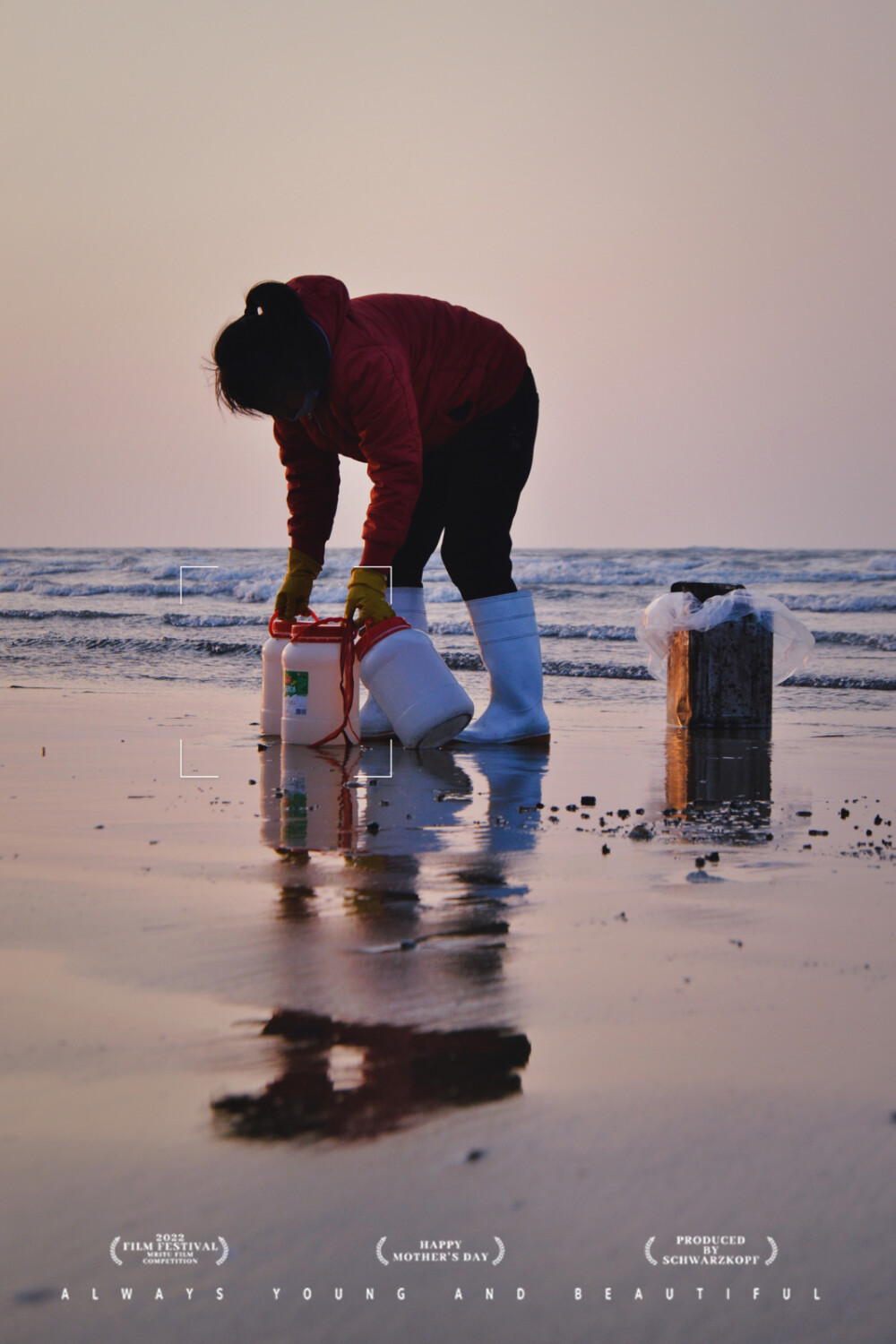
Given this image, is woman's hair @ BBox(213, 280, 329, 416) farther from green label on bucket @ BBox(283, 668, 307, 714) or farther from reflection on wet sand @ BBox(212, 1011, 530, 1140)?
reflection on wet sand @ BBox(212, 1011, 530, 1140)

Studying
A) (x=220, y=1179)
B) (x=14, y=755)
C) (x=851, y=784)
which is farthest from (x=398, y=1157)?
(x=14, y=755)

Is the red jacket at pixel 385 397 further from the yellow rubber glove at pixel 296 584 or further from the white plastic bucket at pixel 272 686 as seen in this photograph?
the white plastic bucket at pixel 272 686

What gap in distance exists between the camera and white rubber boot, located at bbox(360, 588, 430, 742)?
397cm

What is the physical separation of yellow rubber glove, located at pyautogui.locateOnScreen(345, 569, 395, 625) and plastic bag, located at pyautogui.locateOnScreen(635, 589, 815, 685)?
162 centimetres

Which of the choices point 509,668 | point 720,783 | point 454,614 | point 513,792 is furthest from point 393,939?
point 454,614

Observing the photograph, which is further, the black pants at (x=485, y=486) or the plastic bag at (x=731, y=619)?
the plastic bag at (x=731, y=619)

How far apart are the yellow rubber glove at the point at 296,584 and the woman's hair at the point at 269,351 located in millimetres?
726

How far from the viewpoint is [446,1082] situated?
3.61ft

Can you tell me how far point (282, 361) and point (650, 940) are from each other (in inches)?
83.3

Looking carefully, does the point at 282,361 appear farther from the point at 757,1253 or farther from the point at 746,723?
the point at 757,1253

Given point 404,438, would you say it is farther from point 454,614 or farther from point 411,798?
point 454,614

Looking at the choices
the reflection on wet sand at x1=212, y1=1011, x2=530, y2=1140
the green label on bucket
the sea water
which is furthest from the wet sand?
the sea water

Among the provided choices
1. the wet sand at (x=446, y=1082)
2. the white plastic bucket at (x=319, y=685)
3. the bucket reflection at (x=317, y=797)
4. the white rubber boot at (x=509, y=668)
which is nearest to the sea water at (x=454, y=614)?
the white rubber boot at (x=509, y=668)

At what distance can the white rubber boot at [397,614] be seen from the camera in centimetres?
397
